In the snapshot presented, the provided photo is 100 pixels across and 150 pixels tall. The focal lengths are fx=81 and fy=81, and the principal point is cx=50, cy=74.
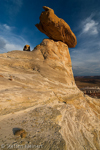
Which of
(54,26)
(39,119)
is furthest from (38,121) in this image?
(54,26)

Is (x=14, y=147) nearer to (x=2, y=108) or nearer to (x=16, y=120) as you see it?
(x=16, y=120)

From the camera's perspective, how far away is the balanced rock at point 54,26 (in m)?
8.16

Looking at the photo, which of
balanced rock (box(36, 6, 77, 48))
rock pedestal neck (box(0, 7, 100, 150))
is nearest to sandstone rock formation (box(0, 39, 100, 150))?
rock pedestal neck (box(0, 7, 100, 150))

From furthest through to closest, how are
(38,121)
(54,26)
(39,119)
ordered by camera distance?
(54,26) < (39,119) < (38,121)

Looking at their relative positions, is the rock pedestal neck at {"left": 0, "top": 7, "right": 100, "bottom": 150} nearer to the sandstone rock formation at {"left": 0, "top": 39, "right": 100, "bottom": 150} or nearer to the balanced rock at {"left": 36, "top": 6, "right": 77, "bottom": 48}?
the sandstone rock formation at {"left": 0, "top": 39, "right": 100, "bottom": 150}

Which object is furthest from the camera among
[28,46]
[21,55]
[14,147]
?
[28,46]

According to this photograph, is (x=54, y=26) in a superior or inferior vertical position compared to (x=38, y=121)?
superior

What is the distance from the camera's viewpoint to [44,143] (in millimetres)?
1708

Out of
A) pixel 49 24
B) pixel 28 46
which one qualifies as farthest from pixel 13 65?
pixel 28 46

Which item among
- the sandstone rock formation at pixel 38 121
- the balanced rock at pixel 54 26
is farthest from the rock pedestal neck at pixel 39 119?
the balanced rock at pixel 54 26

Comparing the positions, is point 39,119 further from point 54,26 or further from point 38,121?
point 54,26

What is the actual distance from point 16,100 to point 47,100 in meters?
1.50

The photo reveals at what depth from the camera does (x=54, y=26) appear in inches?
338

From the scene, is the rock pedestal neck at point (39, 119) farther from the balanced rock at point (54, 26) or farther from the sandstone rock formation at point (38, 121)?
the balanced rock at point (54, 26)
